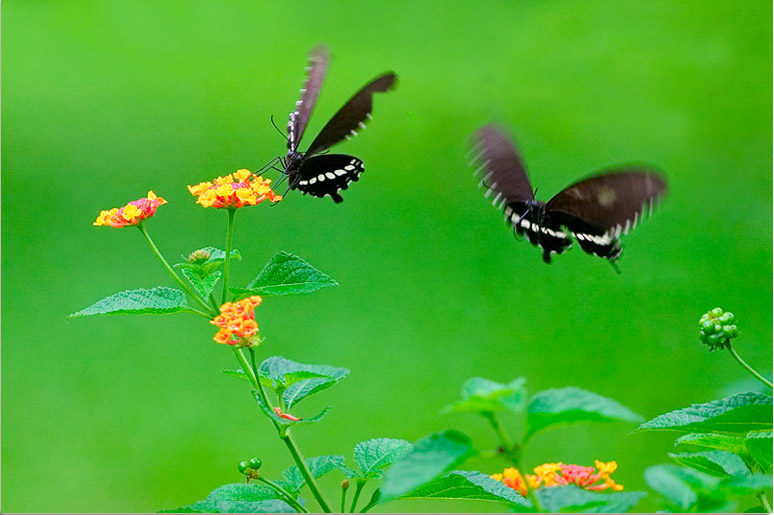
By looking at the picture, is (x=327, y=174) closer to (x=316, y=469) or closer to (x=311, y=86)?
(x=311, y=86)

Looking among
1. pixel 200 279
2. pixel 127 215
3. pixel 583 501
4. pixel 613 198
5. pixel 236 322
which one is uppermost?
pixel 613 198

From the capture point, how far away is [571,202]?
151cm

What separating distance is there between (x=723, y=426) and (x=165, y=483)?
7.84ft

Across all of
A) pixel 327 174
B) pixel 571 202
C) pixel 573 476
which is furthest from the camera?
pixel 327 174

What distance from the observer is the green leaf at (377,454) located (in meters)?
0.76

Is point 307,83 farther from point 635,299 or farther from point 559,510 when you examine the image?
point 635,299

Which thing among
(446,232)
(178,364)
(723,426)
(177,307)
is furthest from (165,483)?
(723,426)

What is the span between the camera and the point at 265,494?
721 millimetres

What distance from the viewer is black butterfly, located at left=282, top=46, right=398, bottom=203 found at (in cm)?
152

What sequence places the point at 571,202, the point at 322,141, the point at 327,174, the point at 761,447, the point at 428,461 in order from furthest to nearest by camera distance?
the point at 327,174
the point at 322,141
the point at 571,202
the point at 761,447
the point at 428,461

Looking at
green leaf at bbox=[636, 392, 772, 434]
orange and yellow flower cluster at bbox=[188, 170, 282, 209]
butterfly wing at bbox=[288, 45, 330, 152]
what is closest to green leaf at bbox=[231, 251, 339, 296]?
orange and yellow flower cluster at bbox=[188, 170, 282, 209]

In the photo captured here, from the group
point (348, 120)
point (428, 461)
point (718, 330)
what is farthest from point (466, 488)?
point (348, 120)

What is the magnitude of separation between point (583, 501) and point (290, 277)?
1.34ft

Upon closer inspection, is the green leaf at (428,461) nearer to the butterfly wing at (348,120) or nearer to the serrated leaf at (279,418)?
the serrated leaf at (279,418)
